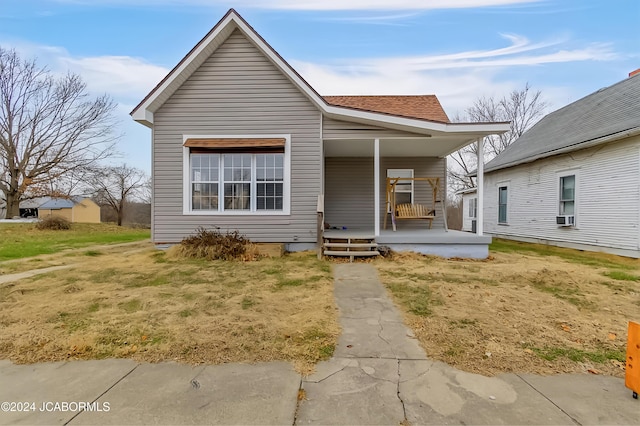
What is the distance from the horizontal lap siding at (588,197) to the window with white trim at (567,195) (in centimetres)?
16

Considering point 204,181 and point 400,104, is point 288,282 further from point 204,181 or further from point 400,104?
point 400,104

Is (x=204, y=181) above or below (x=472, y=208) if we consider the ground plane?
above

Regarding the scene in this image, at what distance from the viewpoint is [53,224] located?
15312mm

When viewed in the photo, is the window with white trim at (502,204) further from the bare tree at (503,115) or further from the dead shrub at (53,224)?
the dead shrub at (53,224)

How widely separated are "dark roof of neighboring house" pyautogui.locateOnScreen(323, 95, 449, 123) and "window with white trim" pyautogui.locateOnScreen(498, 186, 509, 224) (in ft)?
19.8

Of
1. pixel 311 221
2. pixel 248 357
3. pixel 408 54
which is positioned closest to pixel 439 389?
pixel 248 357

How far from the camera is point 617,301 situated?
4336mm

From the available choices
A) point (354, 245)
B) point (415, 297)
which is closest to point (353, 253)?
point (354, 245)

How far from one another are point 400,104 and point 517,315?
26.8 feet

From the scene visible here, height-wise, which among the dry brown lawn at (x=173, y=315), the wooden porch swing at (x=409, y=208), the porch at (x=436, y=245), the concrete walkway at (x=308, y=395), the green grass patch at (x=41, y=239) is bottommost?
the concrete walkway at (x=308, y=395)

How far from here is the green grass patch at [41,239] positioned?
9042 mm

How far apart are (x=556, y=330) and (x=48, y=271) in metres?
8.14

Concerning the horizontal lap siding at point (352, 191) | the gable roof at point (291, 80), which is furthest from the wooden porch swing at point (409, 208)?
the gable roof at point (291, 80)

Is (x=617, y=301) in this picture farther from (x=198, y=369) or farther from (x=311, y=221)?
(x=311, y=221)
